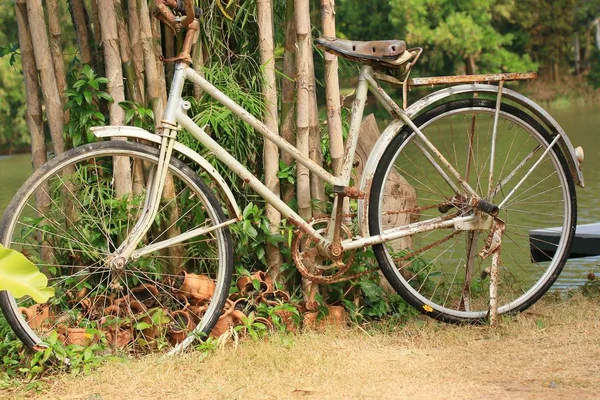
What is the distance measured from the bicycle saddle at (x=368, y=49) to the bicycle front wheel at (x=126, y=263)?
0.70 metres

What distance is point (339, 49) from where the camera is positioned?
136 inches

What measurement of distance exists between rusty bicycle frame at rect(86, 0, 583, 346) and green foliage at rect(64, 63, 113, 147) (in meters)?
0.39

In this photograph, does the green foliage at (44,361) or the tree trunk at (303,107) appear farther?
the tree trunk at (303,107)

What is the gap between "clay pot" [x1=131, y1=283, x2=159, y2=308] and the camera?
12.1ft

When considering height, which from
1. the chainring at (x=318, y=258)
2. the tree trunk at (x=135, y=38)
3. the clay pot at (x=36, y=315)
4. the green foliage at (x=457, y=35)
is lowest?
the clay pot at (x=36, y=315)

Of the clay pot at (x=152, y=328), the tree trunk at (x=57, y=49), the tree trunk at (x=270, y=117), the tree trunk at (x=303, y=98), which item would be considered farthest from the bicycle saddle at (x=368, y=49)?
the clay pot at (x=152, y=328)

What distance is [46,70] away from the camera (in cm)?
378

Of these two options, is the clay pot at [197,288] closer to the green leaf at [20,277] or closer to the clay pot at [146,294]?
the clay pot at [146,294]

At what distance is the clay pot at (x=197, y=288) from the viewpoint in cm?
366

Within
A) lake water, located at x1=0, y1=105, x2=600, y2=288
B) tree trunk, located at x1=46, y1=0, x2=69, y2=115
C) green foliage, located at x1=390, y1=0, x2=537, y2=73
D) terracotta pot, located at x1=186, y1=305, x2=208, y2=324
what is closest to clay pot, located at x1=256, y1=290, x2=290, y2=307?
terracotta pot, located at x1=186, y1=305, x2=208, y2=324

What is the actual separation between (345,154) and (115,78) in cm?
97

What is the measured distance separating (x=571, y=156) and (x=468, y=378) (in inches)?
46.8

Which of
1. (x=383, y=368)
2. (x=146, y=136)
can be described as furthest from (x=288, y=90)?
(x=383, y=368)

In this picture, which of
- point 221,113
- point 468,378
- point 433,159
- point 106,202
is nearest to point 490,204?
point 433,159
